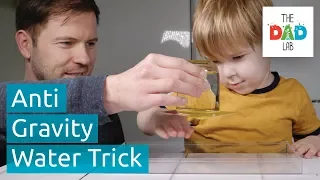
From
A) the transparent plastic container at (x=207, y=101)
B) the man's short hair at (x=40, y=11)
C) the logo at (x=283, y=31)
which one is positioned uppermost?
the man's short hair at (x=40, y=11)

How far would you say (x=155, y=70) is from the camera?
0.37 meters

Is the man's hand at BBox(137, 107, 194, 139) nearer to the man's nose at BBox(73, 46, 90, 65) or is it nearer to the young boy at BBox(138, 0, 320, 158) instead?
the young boy at BBox(138, 0, 320, 158)

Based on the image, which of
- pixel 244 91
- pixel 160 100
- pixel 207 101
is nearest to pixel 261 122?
pixel 244 91

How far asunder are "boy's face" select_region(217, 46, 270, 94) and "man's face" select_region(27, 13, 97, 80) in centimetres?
31

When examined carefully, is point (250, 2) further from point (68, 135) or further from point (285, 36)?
point (68, 135)

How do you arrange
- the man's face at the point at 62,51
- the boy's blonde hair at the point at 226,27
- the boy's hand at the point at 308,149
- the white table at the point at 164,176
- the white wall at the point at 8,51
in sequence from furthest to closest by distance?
1. the white wall at the point at 8,51
2. the man's face at the point at 62,51
3. the boy's blonde hair at the point at 226,27
4. the boy's hand at the point at 308,149
5. the white table at the point at 164,176

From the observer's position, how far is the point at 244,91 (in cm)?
65

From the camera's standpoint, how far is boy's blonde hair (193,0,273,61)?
61 cm

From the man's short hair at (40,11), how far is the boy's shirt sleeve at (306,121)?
48 centimetres

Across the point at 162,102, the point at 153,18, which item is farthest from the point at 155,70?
the point at 153,18

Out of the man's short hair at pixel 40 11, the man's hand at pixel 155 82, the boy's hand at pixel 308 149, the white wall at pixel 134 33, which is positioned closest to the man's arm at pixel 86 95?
the man's hand at pixel 155 82

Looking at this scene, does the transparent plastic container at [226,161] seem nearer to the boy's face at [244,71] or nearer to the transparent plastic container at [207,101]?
the transparent plastic container at [207,101]

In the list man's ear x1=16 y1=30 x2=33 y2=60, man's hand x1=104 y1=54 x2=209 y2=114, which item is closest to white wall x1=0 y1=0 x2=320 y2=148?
man's ear x1=16 y1=30 x2=33 y2=60

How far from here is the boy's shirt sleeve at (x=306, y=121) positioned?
0.63m
